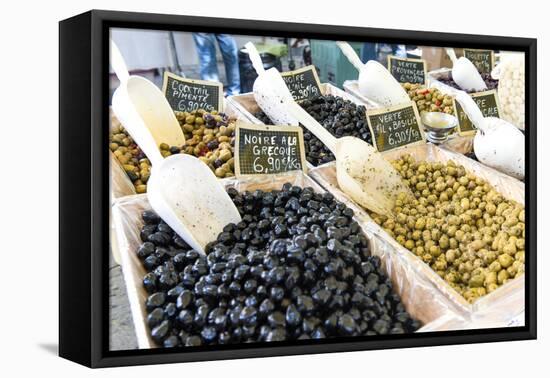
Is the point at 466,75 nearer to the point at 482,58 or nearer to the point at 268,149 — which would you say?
Answer: the point at 482,58

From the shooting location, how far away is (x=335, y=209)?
142 inches

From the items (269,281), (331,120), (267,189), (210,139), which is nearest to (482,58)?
(331,120)

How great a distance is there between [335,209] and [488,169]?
0.81 meters

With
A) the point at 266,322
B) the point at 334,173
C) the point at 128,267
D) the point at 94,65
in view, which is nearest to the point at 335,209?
the point at 334,173

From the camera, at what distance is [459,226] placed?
382 cm

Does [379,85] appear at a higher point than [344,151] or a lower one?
higher

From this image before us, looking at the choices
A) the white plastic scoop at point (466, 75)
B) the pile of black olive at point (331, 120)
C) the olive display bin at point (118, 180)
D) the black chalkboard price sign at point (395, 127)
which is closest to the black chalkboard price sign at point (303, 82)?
the pile of black olive at point (331, 120)

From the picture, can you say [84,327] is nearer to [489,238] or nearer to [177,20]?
[177,20]

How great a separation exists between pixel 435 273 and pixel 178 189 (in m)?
1.07

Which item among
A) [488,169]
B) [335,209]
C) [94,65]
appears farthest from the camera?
[488,169]

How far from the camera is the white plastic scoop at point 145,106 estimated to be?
3.27 meters

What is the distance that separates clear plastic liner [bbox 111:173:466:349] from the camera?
3219mm

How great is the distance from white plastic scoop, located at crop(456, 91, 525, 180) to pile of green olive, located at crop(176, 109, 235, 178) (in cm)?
114

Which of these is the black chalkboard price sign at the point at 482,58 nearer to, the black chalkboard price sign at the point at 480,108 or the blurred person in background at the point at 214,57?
the black chalkboard price sign at the point at 480,108
